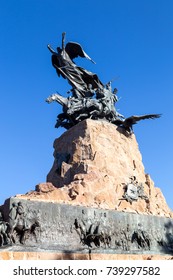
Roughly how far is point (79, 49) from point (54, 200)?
11.8m

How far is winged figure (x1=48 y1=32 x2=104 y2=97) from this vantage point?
27219mm

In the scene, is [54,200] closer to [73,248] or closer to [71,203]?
[71,203]

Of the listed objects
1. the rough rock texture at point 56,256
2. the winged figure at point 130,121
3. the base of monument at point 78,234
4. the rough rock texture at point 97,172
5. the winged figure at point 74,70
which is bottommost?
the rough rock texture at point 56,256

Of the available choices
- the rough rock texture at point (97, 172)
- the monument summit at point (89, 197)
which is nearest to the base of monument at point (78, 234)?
the monument summit at point (89, 197)

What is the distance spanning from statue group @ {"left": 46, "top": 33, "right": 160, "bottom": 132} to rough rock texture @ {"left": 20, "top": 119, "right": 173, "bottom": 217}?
2.91 ft

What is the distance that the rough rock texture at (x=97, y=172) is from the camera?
69.0 feet

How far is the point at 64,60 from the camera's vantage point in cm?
2736

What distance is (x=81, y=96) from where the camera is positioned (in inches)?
1051

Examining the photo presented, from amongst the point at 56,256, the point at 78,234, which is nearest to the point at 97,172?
the point at 78,234

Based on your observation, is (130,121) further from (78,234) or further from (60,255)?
(60,255)

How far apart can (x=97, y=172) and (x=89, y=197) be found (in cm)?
180

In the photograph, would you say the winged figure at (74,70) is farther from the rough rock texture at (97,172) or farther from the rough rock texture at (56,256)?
the rough rock texture at (56,256)

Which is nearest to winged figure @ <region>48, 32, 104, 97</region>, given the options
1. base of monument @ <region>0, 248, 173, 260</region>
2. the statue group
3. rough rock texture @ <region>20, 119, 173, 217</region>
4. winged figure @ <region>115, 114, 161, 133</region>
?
the statue group
